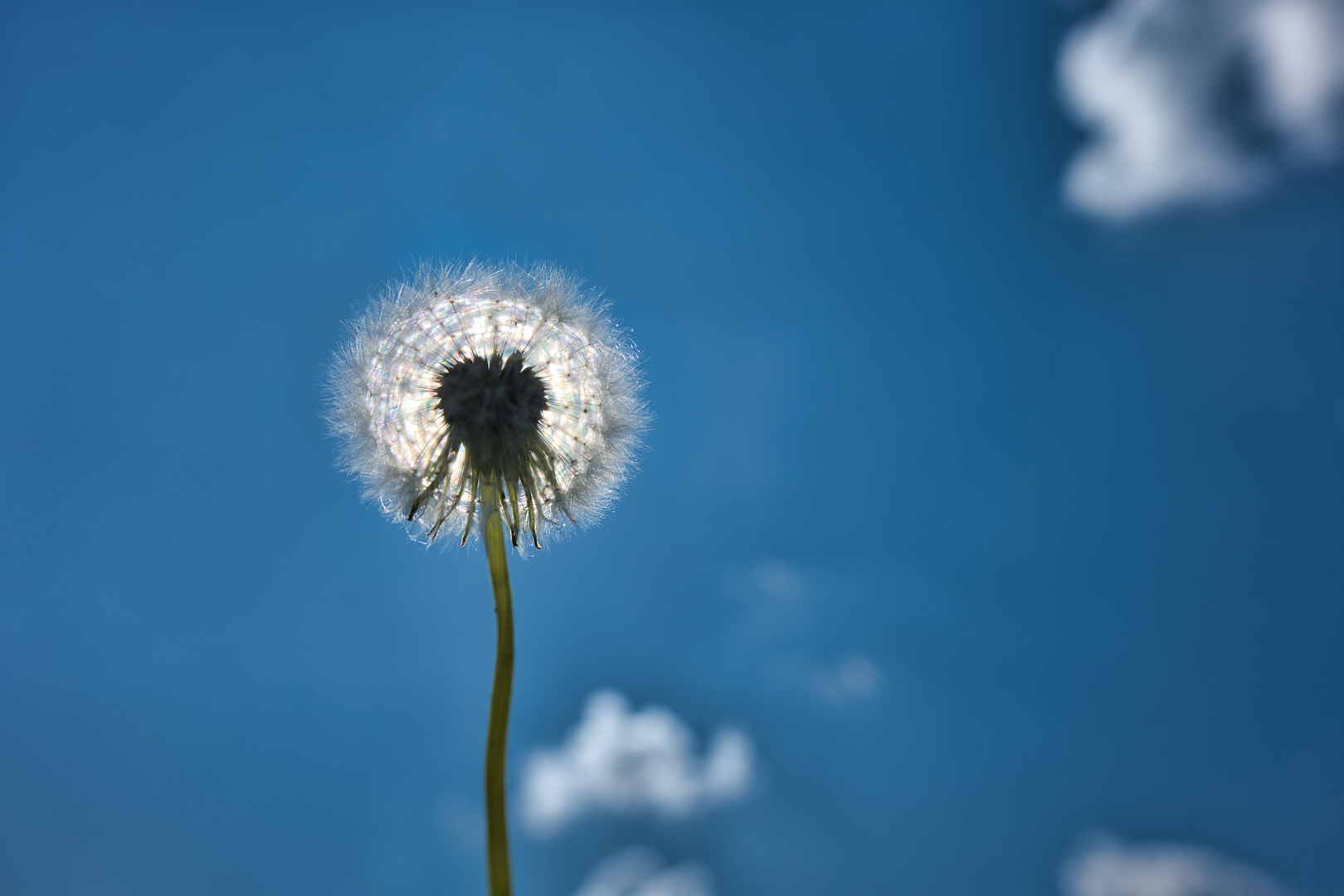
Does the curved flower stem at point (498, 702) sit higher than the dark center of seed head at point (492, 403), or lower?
lower

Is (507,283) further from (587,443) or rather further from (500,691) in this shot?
(500,691)

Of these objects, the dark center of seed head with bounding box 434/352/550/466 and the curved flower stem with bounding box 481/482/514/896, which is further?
the dark center of seed head with bounding box 434/352/550/466

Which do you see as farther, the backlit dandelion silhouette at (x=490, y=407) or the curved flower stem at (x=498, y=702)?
the backlit dandelion silhouette at (x=490, y=407)

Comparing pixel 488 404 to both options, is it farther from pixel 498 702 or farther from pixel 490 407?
pixel 498 702

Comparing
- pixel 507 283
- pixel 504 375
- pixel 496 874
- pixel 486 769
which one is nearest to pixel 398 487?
pixel 504 375

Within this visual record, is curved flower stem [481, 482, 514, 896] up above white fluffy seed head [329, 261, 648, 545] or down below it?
below

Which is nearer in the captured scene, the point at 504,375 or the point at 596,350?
the point at 504,375
